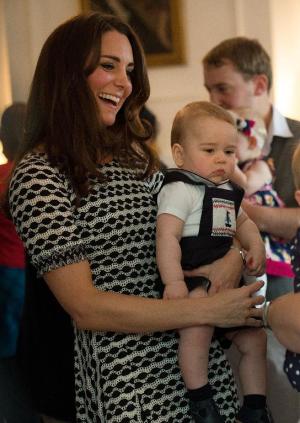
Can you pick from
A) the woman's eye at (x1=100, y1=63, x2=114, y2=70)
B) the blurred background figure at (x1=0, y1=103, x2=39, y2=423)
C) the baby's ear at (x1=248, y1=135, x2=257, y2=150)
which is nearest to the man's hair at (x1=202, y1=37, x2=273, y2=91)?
the baby's ear at (x1=248, y1=135, x2=257, y2=150)

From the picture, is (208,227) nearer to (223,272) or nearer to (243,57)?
(223,272)

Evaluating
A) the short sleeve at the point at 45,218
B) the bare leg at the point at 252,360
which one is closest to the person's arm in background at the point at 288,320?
the bare leg at the point at 252,360

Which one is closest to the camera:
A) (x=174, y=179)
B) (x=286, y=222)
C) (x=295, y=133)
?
(x=174, y=179)

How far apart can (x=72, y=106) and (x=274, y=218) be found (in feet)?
2.72

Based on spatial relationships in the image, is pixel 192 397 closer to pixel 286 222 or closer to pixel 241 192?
pixel 241 192

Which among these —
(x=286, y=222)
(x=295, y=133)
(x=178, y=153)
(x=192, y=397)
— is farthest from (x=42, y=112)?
(x=295, y=133)

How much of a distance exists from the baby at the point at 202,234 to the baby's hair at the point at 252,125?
70cm

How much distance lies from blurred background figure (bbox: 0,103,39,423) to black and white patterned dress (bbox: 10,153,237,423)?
0.76m

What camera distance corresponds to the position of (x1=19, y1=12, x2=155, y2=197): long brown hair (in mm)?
1729

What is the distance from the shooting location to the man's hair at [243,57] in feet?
9.07

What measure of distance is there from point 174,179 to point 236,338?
39 centimetres

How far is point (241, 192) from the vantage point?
1867 mm

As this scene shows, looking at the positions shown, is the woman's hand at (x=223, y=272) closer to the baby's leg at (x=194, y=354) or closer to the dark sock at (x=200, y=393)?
the baby's leg at (x=194, y=354)

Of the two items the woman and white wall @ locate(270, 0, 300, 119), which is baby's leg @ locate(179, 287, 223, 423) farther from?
white wall @ locate(270, 0, 300, 119)
